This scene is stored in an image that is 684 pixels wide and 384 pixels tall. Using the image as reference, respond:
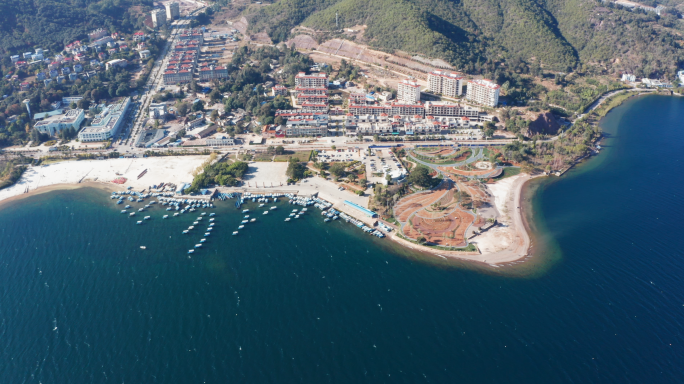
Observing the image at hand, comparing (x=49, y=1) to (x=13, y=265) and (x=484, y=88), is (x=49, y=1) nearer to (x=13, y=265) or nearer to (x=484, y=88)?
(x=13, y=265)

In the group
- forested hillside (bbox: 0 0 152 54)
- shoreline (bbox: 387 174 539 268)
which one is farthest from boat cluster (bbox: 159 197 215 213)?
forested hillside (bbox: 0 0 152 54)

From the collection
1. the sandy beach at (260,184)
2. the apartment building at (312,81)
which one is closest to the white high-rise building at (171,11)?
the apartment building at (312,81)

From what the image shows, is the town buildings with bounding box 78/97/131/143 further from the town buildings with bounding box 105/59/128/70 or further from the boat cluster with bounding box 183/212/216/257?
the boat cluster with bounding box 183/212/216/257

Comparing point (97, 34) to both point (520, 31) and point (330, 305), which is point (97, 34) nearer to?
point (520, 31)

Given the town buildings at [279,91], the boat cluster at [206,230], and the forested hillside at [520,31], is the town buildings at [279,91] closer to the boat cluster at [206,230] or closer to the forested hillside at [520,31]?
the forested hillside at [520,31]

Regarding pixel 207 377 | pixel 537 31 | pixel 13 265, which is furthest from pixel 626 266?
pixel 537 31
